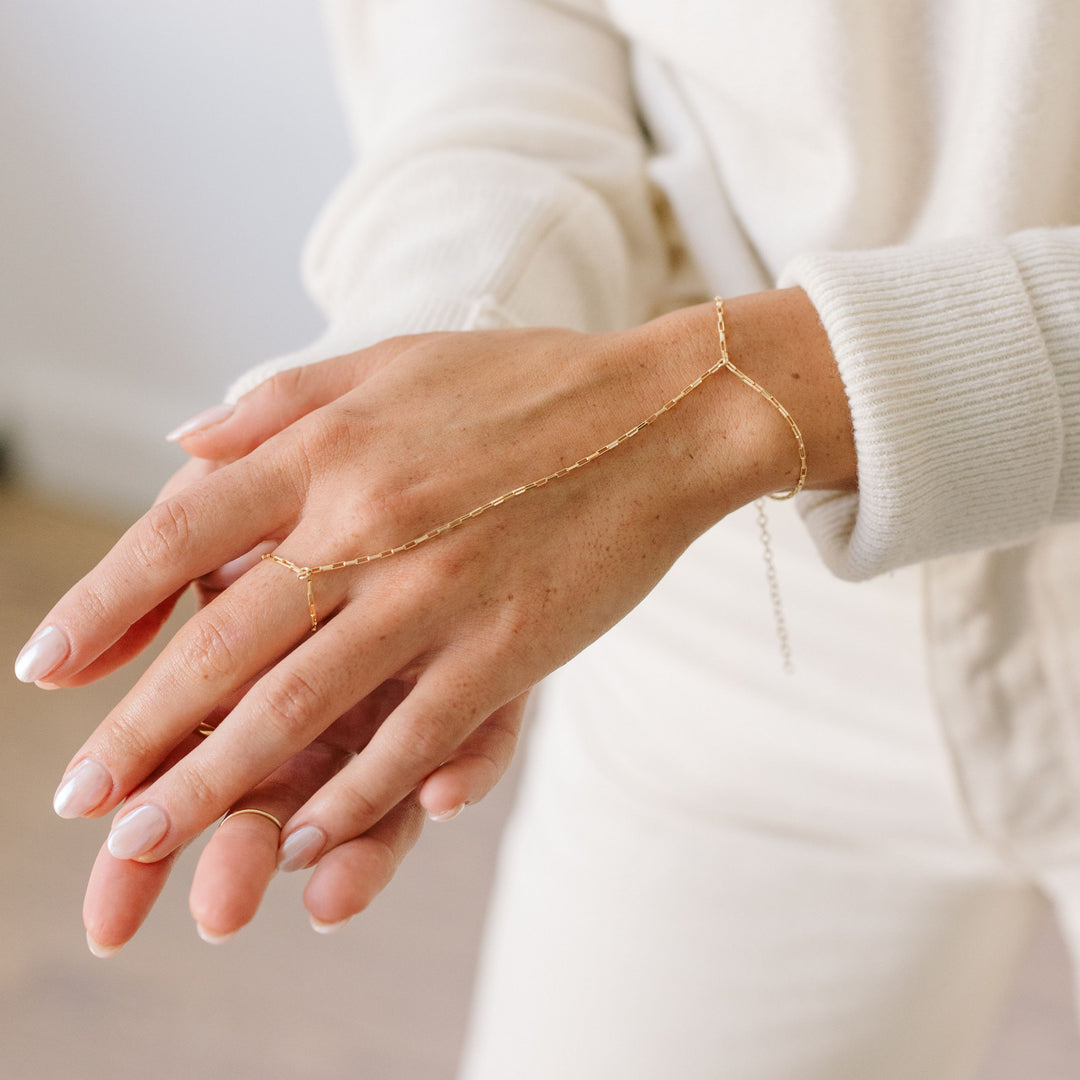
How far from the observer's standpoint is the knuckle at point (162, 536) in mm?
503

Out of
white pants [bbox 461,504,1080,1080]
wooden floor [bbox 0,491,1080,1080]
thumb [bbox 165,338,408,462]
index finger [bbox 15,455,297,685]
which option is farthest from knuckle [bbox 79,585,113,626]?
wooden floor [bbox 0,491,1080,1080]

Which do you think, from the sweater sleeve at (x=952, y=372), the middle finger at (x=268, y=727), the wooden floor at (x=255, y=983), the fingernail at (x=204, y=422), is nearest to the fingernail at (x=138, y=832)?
the middle finger at (x=268, y=727)

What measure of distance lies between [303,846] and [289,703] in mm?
64

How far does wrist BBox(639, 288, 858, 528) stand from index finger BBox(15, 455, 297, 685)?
21cm

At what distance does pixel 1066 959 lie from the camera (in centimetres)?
146

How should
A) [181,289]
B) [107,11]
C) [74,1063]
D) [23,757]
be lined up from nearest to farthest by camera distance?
[74,1063] < [107,11] < [23,757] < [181,289]

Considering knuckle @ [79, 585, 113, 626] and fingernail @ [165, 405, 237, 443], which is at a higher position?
fingernail @ [165, 405, 237, 443]

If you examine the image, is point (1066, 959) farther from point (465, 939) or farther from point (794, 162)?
point (794, 162)

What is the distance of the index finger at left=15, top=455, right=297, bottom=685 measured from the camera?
0.49 meters

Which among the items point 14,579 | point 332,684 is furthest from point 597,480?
point 14,579

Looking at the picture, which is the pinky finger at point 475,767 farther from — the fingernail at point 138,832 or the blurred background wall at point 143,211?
the blurred background wall at point 143,211

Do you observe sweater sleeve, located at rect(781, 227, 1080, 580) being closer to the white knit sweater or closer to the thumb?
the white knit sweater

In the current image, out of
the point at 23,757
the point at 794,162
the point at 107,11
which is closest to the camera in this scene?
the point at 794,162

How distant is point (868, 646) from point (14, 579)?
1.53 meters
